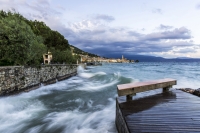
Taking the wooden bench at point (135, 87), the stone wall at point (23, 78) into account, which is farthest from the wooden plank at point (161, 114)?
the stone wall at point (23, 78)

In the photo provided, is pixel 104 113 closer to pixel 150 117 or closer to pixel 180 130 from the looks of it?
pixel 150 117

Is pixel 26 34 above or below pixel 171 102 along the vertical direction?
above

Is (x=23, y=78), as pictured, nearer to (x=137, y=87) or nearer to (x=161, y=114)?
(x=137, y=87)

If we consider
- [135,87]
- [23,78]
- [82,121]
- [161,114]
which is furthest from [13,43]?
[161,114]

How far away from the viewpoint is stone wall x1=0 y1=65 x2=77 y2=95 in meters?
10.6

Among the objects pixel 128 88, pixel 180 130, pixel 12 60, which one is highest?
pixel 12 60

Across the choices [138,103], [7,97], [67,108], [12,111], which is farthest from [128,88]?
[7,97]

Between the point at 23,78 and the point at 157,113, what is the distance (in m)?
11.7

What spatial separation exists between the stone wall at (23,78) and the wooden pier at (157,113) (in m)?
9.10

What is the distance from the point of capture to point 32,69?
1453 cm

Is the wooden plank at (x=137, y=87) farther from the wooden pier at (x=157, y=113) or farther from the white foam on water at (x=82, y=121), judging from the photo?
the white foam on water at (x=82, y=121)

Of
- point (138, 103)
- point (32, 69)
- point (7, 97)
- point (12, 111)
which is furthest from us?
point (32, 69)

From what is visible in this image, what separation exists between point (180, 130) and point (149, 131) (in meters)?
0.68

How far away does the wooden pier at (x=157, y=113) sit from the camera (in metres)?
3.38
